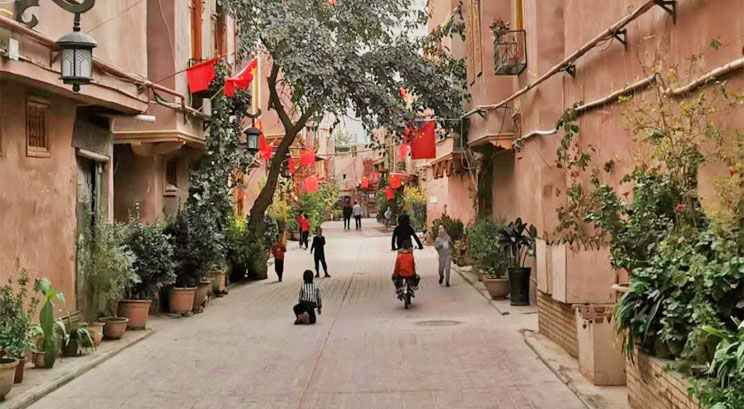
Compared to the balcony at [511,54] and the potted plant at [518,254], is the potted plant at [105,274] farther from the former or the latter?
the balcony at [511,54]

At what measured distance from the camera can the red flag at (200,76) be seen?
17609 mm

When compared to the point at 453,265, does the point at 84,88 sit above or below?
above

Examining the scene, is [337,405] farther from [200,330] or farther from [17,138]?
[200,330]

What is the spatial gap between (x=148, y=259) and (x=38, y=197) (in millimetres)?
3737

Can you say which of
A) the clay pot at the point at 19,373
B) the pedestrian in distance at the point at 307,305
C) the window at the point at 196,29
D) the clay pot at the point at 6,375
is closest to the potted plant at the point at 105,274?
the pedestrian in distance at the point at 307,305

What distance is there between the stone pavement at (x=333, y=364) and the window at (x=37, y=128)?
3247 millimetres

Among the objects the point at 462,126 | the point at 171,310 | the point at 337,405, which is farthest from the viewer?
the point at 462,126

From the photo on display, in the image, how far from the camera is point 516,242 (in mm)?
18672

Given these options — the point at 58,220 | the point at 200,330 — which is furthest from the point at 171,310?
the point at 58,220

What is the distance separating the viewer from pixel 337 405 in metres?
9.26

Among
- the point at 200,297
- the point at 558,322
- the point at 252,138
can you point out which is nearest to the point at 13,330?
the point at 558,322

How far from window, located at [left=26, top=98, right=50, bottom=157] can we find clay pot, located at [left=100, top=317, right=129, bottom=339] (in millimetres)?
3017

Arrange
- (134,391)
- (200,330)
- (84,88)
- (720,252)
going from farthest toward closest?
(200,330), (84,88), (134,391), (720,252)

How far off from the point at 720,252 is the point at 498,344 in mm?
7120
